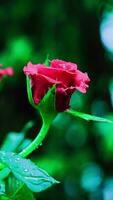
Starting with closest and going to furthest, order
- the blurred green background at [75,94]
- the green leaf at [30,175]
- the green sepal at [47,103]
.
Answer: the green leaf at [30,175], the green sepal at [47,103], the blurred green background at [75,94]

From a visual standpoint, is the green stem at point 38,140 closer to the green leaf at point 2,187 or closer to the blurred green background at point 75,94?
the green leaf at point 2,187

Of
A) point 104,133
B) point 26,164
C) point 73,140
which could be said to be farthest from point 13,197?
point 73,140

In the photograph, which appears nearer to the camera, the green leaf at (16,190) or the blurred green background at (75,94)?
the green leaf at (16,190)

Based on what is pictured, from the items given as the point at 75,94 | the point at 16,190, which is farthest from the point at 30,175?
the point at 75,94

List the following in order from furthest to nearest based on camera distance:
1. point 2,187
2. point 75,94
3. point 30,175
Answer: point 75,94 < point 2,187 < point 30,175

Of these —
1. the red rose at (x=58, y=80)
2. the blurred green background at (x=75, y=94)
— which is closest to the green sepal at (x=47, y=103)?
the red rose at (x=58, y=80)

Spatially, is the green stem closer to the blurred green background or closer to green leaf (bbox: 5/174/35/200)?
green leaf (bbox: 5/174/35/200)

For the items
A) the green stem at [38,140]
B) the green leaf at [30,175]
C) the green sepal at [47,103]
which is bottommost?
the green stem at [38,140]

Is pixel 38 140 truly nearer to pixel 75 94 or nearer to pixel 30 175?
pixel 30 175
